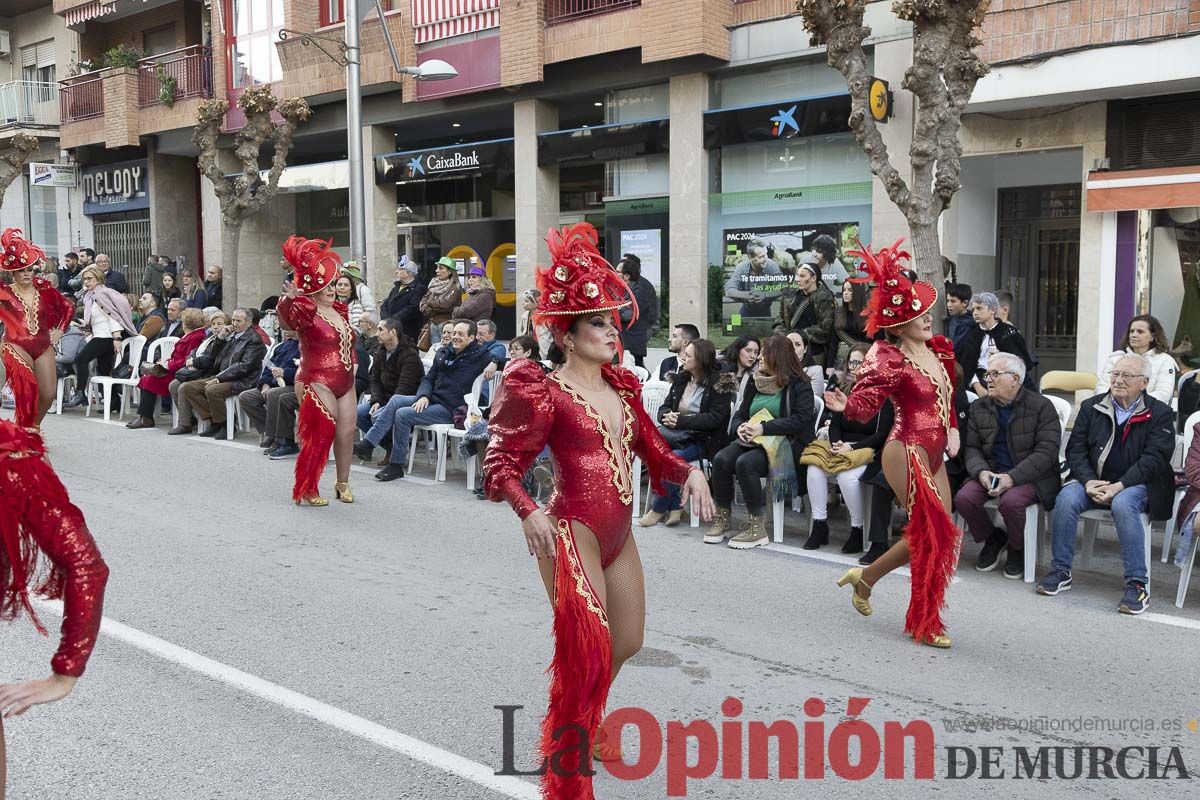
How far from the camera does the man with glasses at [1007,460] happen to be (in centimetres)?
700

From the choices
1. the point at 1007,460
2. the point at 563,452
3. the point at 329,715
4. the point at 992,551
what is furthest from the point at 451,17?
the point at 563,452

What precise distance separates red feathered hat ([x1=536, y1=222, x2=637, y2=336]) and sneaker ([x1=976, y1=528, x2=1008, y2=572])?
422 cm

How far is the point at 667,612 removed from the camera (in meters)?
6.22

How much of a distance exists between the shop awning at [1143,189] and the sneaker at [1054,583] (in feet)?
23.0

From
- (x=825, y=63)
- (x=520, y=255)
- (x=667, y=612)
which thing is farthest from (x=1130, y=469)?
(x=520, y=255)

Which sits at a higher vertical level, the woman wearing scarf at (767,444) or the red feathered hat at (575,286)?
the red feathered hat at (575,286)

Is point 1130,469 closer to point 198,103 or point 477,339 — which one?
point 477,339

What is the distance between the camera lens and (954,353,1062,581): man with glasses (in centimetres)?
700

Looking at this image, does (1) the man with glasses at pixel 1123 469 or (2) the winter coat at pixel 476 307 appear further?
(2) the winter coat at pixel 476 307

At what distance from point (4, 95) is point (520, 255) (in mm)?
20395

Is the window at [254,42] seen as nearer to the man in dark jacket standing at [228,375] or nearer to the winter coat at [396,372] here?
the man in dark jacket standing at [228,375]

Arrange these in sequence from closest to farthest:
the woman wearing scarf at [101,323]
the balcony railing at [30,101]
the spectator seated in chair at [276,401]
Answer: the spectator seated in chair at [276,401] → the woman wearing scarf at [101,323] → the balcony railing at [30,101]

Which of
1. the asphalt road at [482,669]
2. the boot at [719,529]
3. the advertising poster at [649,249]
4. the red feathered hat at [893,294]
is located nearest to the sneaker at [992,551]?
the asphalt road at [482,669]

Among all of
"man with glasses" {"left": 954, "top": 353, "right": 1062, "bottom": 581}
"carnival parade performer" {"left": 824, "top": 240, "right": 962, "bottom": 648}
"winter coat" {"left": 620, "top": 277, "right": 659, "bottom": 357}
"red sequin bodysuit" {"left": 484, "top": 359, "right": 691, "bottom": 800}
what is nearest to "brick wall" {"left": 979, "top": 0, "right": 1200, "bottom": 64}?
"winter coat" {"left": 620, "top": 277, "right": 659, "bottom": 357}
